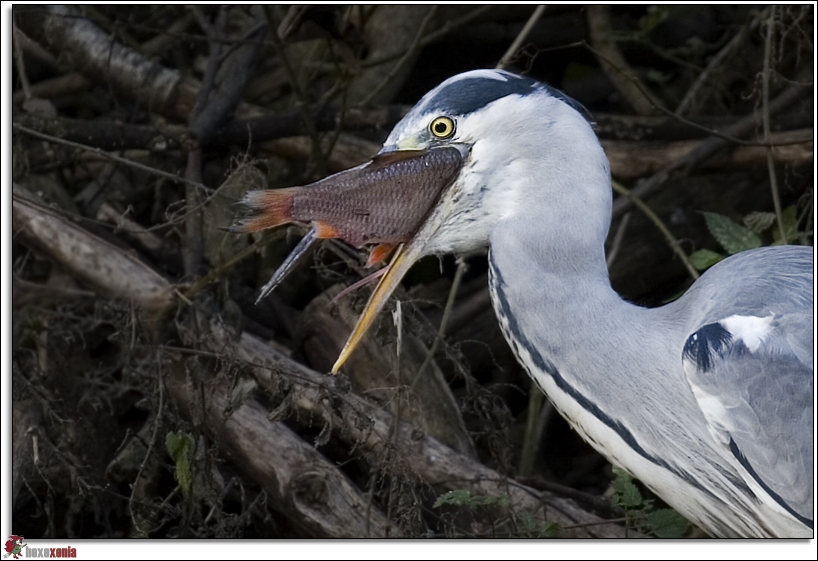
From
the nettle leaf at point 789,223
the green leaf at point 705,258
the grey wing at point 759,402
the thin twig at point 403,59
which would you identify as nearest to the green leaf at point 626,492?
the grey wing at point 759,402

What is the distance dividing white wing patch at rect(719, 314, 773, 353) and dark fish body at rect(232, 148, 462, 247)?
0.45 m

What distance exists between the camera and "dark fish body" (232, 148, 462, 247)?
4.48ft

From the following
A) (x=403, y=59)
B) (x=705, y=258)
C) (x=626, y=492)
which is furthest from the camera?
(x=403, y=59)

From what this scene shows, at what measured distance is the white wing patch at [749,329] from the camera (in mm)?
1406

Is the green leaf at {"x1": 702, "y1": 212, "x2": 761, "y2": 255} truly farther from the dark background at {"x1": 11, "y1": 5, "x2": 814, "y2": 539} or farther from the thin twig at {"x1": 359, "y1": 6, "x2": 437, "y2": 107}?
the thin twig at {"x1": 359, "y1": 6, "x2": 437, "y2": 107}

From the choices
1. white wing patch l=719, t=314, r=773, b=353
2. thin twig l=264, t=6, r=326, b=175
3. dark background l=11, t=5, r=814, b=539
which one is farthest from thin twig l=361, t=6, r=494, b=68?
white wing patch l=719, t=314, r=773, b=353

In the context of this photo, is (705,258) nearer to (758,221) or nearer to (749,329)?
(758,221)

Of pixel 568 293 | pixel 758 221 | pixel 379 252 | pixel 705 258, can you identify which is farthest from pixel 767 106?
pixel 379 252

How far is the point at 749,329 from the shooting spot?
4.66 ft

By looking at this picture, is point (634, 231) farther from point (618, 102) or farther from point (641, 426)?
point (641, 426)

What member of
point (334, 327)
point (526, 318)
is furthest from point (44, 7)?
point (526, 318)

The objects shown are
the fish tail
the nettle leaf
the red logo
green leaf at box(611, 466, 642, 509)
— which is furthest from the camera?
the nettle leaf

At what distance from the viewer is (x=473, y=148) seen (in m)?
1.38

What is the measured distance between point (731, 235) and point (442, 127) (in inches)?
37.1
